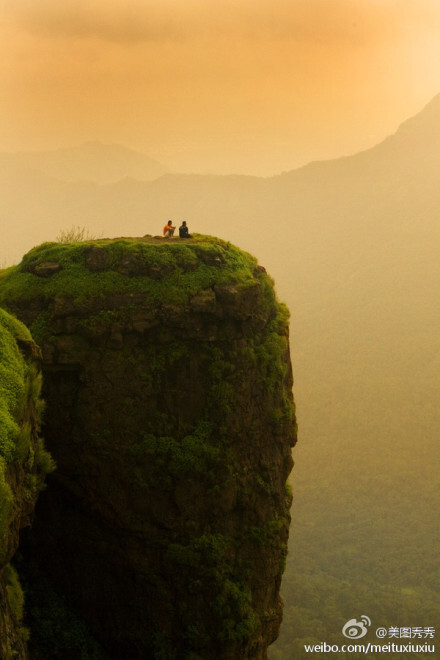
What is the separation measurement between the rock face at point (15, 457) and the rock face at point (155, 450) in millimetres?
3141

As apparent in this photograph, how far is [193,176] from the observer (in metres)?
175

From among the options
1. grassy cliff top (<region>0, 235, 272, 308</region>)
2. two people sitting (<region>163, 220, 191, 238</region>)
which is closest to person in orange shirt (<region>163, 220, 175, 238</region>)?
two people sitting (<region>163, 220, 191, 238</region>)

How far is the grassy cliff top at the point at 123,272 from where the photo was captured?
16.4m

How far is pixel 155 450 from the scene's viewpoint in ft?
51.8

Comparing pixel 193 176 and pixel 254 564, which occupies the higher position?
pixel 193 176

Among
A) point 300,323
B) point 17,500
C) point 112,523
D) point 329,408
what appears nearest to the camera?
point 17,500

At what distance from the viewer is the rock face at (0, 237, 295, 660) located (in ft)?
51.8

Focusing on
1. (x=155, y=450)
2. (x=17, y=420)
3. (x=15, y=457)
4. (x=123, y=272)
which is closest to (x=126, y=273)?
(x=123, y=272)

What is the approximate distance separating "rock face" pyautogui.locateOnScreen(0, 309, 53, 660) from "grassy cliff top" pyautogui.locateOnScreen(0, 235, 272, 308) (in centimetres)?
431

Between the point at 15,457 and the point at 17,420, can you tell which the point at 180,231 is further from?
the point at 15,457

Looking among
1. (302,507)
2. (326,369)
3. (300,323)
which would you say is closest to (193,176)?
(300,323)

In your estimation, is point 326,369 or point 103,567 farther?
point 326,369

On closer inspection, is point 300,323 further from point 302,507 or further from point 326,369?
point 302,507

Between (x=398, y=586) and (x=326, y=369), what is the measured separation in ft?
156
